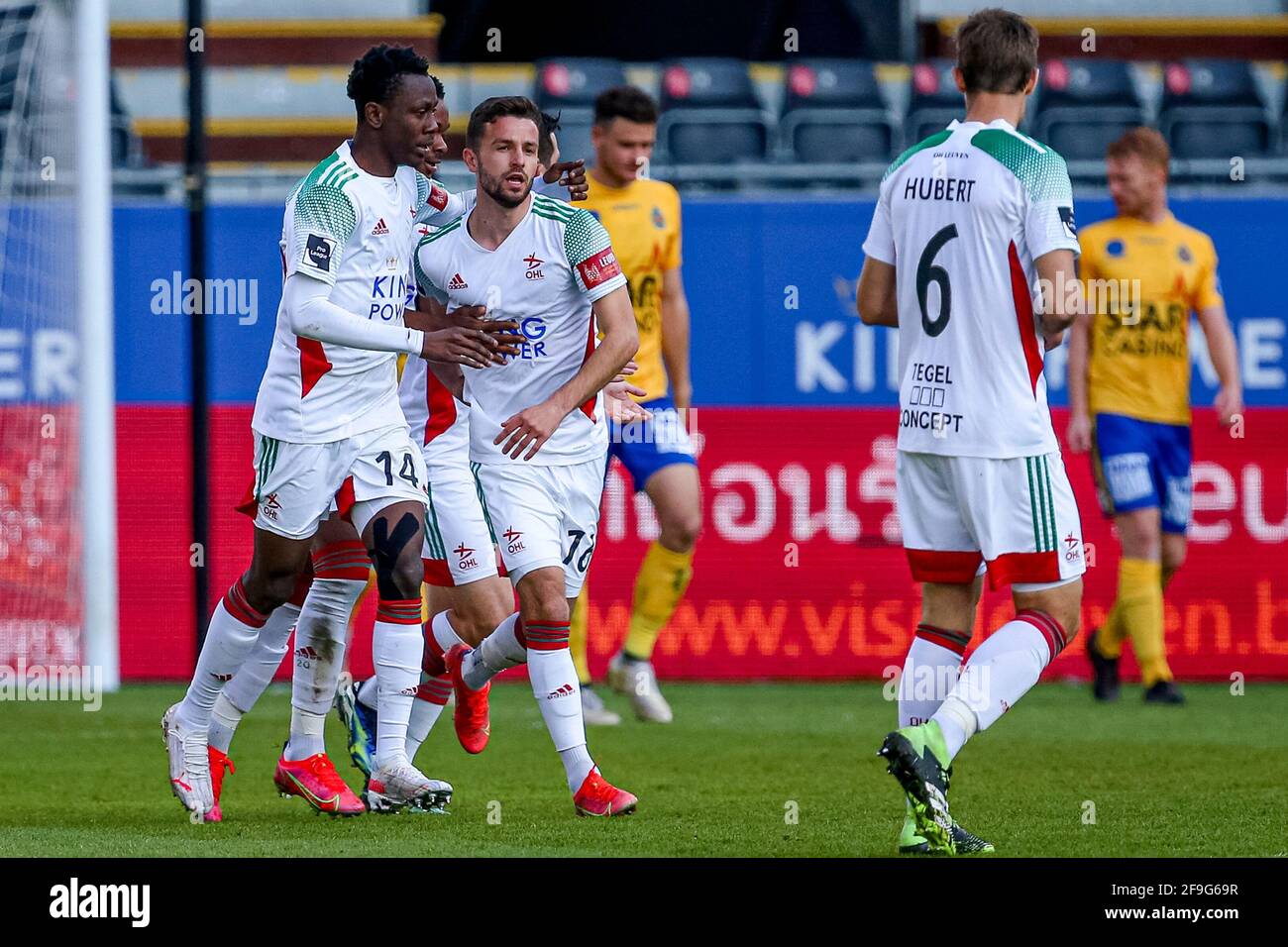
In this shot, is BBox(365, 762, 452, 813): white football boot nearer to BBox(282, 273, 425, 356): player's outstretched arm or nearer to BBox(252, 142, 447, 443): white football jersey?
BBox(252, 142, 447, 443): white football jersey

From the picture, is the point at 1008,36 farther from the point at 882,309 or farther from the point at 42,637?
the point at 42,637

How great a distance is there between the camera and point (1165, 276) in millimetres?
9680

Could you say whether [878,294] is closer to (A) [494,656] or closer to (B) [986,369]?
(B) [986,369]

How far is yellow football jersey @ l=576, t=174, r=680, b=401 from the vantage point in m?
9.03

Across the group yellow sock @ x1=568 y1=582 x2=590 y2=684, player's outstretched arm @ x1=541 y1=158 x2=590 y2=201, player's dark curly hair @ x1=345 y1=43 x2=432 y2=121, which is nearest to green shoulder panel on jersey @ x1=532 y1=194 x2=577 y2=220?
player's outstretched arm @ x1=541 y1=158 x2=590 y2=201

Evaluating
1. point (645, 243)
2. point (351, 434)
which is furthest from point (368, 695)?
point (645, 243)

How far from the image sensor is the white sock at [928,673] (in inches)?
214

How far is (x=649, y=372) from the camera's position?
29.3 ft

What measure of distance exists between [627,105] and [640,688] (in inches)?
93.8

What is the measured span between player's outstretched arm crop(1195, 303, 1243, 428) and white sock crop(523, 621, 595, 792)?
4.20 meters

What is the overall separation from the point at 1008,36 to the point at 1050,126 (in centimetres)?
795

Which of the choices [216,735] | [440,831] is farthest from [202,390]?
[440,831]
